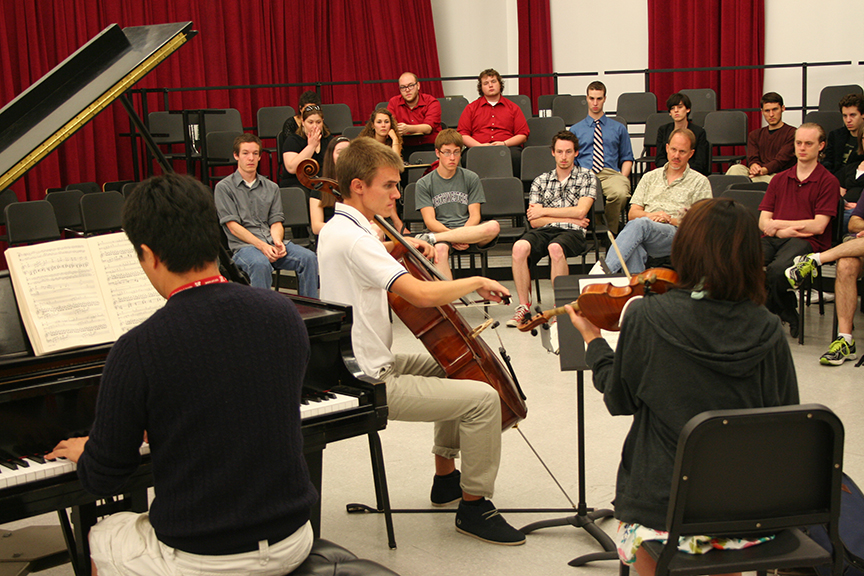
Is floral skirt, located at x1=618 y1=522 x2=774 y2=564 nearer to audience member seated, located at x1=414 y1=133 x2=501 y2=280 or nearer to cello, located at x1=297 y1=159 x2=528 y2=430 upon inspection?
cello, located at x1=297 y1=159 x2=528 y2=430

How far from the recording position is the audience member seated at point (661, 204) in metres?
5.26

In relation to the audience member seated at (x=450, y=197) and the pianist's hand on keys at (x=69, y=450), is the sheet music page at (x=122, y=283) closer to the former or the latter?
the pianist's hand on keys at (x=69, y=450)

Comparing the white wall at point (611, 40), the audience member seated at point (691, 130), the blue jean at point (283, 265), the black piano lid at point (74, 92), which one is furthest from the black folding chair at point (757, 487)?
the white wall at point (611, 40)

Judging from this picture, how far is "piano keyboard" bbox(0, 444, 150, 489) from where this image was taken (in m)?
1.72

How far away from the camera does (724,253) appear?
1654 mm

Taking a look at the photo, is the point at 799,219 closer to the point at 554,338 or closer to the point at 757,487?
the point at 554,338

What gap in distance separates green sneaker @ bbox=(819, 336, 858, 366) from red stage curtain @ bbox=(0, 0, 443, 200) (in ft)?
21.9

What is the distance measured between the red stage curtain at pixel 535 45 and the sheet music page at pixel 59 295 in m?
8.68

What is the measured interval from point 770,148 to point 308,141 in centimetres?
387

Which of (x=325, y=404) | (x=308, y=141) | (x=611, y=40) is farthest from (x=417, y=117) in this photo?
(x=325, y=404)

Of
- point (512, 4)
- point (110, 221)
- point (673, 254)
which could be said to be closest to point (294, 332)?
point (673, 254)

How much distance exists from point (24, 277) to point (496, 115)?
5.81 m

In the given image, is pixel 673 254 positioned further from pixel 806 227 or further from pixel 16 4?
pixel 16 4

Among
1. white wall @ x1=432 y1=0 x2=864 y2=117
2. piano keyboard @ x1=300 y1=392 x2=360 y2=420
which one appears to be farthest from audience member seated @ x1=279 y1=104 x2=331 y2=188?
white wall @ x1=432 y1=0 x2=864 y2=117
